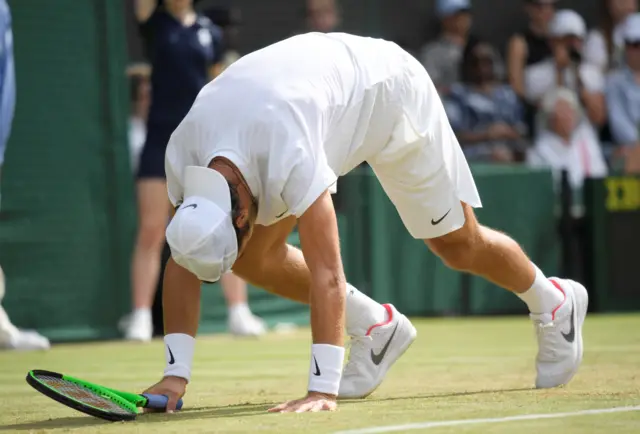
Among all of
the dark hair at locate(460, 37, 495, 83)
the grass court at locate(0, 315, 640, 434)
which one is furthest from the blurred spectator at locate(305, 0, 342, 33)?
the grass court at locate(0, 315, 640, 434)

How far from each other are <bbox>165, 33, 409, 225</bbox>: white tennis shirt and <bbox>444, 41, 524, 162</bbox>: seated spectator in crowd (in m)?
7.34

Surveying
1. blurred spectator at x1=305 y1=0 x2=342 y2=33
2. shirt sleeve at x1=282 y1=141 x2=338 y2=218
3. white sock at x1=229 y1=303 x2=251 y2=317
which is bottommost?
white sock at x1=229 y1=303 x2=251 y2=317

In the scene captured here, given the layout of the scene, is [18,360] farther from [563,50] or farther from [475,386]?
[563,50]

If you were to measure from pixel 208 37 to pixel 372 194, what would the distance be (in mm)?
2519

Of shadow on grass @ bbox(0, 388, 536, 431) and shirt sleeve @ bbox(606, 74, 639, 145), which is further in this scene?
shirt sleeve @ bbox(606, 74, 639, 145)

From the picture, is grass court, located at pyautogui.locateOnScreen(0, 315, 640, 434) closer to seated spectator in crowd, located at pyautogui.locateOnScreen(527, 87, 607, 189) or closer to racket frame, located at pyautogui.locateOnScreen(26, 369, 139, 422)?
racket frame, located at pyautogui.locateOnScreen(26, 369, 139, 422)

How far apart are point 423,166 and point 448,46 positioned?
837cm

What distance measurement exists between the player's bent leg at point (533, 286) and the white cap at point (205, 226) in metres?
1.41

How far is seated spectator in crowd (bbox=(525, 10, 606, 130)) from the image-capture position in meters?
13.9

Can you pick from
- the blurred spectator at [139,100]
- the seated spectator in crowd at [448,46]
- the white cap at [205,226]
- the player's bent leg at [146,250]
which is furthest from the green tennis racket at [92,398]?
the seated spectator in crowd at [448,46]

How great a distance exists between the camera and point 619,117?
538 inches

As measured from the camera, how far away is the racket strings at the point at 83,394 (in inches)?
192

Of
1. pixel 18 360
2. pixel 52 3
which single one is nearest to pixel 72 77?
pixel 52 3

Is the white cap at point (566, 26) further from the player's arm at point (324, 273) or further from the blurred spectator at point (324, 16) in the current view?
the player's arm at point (324, 273)
